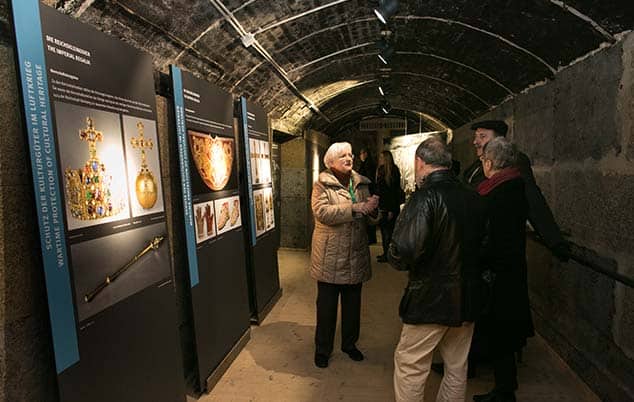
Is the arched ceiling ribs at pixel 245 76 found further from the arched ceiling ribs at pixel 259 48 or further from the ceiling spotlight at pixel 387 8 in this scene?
the ceiling spotlight at pixel 387 8

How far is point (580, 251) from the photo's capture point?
130 inches

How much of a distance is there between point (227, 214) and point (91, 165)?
1.69m

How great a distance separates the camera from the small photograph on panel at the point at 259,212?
4379mm

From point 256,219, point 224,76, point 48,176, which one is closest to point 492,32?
point 224,76

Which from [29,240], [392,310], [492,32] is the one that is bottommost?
[392,310]

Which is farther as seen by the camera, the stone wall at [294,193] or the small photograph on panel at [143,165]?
the stone wall at [294,193]

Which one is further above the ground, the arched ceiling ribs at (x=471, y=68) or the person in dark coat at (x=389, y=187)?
the arched ceiling ribs at (x=471, y=68)

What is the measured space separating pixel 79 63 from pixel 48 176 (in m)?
0.58

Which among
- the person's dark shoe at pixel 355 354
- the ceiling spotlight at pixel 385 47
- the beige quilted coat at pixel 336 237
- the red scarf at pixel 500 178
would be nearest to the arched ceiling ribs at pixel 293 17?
the ceiling spotlight at pixel 385 47

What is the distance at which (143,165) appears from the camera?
7.45 feet

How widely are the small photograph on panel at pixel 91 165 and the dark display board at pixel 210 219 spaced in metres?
0.73

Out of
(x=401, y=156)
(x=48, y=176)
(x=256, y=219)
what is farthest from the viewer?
(x=401, y=156)

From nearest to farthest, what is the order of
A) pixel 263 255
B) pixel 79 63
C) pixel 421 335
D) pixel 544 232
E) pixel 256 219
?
1. pixel 79 63
2. pixel 421 335
3. pixel 544 232
4. pixel 256 219
5. pixel 263 255

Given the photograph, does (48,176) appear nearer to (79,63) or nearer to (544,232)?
(79,63)
